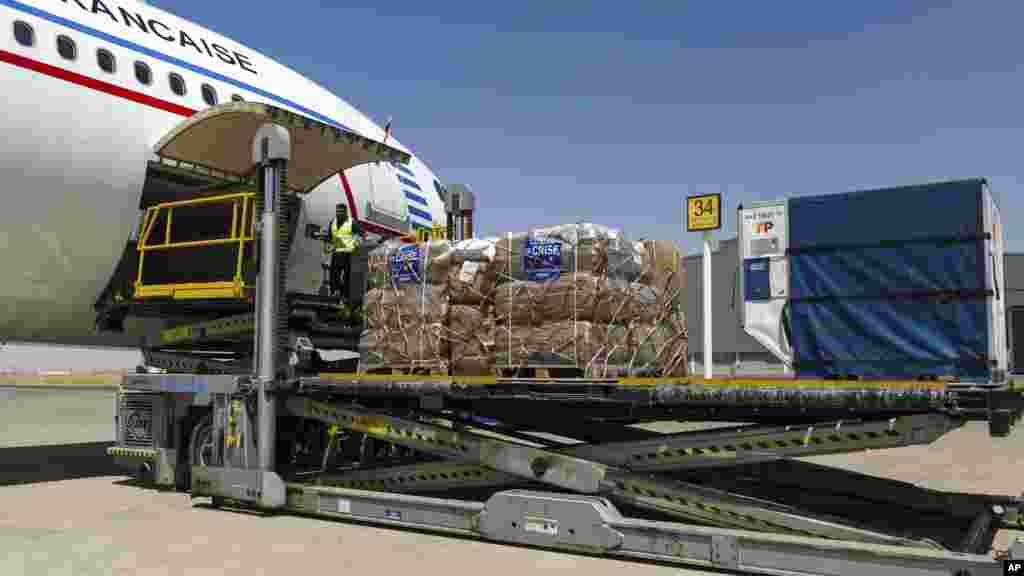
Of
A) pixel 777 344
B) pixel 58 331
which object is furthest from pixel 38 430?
pixel 777 344

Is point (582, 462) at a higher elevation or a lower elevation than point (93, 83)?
lower

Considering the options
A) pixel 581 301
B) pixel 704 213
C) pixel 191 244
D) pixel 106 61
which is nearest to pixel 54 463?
pixel 191 244

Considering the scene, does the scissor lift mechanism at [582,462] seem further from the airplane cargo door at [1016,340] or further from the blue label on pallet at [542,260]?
the airplane cargo door at [1016,340]

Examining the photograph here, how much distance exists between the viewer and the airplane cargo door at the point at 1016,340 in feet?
32.3

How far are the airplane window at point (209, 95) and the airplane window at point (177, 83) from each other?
390mm

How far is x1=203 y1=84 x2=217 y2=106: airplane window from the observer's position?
12.6m

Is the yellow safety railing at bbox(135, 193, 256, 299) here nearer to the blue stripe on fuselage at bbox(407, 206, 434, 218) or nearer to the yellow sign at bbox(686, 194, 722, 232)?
the blue stripe on fuselage at bbox(407, 206, 434, 218)

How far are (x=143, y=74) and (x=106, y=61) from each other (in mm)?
568

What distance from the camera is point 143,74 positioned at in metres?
11.7

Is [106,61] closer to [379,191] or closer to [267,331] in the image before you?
[267,331]

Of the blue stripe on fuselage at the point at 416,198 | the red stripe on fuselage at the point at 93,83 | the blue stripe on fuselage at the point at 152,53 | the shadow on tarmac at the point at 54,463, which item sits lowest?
the shadow on tarmac at the point at 54,463

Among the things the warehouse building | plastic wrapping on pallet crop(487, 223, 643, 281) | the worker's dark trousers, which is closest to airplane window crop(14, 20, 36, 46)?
the worker's dark trousers

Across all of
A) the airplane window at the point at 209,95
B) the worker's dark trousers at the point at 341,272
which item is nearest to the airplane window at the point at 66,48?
the airplane window at the point at 209,95

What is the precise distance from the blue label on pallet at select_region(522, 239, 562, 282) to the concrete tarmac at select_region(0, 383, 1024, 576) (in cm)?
253
